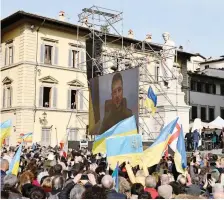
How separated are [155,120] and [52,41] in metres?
12.7

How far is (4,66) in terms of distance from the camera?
120 feet

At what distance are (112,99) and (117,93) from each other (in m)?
0.63

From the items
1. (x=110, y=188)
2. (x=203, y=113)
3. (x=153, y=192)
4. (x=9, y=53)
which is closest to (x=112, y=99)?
(x=9, y=53)

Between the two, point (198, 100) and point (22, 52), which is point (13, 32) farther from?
point (198, 100)

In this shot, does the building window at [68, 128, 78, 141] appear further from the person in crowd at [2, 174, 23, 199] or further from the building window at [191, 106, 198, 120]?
the person in crowd at [2, 174, 23, 199]

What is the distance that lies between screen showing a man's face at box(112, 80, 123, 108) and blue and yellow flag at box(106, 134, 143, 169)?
56.5 feet

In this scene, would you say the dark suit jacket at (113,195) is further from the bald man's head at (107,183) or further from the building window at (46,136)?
the building window at (46,136)

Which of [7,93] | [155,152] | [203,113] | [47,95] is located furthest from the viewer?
[203,113]

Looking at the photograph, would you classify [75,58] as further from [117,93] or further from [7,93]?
[117,93]

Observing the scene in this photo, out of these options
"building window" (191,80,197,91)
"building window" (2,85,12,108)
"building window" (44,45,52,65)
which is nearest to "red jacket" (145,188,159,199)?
"building window" (44,45,52,65)

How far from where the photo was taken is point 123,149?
785 cm

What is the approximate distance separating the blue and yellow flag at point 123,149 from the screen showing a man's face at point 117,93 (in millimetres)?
17220

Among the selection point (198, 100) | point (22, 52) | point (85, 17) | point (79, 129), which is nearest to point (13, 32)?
point (22, 52)

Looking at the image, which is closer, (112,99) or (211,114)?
(112,99)
